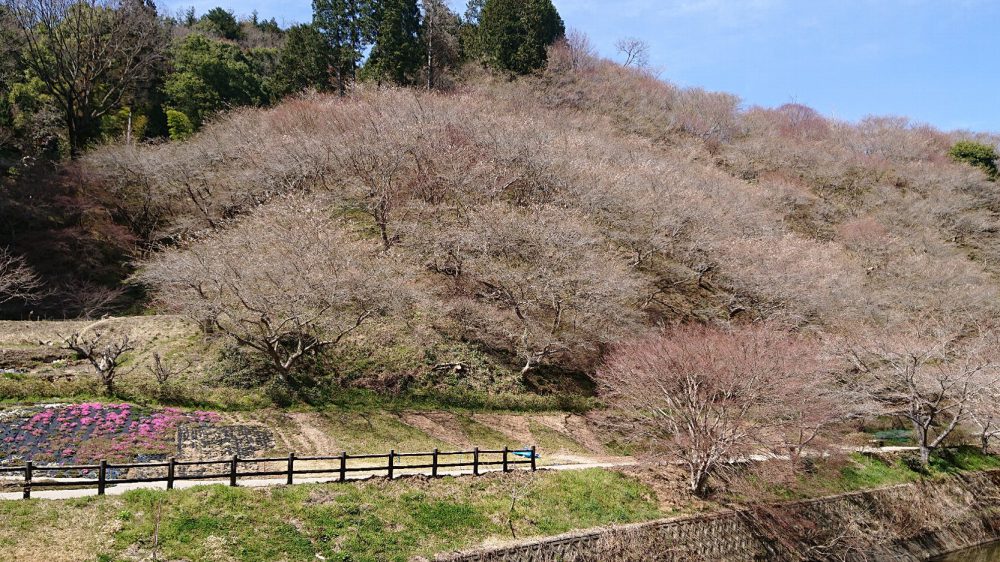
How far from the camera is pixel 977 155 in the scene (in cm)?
5775

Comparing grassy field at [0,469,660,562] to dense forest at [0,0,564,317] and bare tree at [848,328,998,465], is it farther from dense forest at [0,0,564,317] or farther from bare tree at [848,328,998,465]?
dense forest at [0,0,564,317]

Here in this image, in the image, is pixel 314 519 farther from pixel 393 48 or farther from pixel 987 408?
pixel 393 48

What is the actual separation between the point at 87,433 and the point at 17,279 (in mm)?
14548

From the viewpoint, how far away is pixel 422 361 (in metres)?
23.8

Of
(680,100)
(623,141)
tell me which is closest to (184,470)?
(623,141)

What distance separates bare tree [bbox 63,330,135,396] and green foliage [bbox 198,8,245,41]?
151ft

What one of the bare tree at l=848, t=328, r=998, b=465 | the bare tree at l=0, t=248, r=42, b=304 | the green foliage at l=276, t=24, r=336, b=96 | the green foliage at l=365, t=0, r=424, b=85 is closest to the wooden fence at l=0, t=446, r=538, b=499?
the bare tree at l=0, t=248, r=42, b=304

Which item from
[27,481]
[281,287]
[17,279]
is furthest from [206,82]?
[27,481]

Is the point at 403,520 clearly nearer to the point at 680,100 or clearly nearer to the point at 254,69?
the point at 254,69

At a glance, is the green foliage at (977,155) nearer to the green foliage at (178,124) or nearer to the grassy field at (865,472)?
the grassy field at (865,472)

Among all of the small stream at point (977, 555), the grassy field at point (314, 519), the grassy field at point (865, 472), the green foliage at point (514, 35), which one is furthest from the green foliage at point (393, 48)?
the small stream at point (977, 555)

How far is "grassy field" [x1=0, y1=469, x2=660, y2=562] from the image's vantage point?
1102 centimetres

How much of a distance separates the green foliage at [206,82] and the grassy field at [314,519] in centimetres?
3503

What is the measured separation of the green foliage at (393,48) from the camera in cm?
4406
